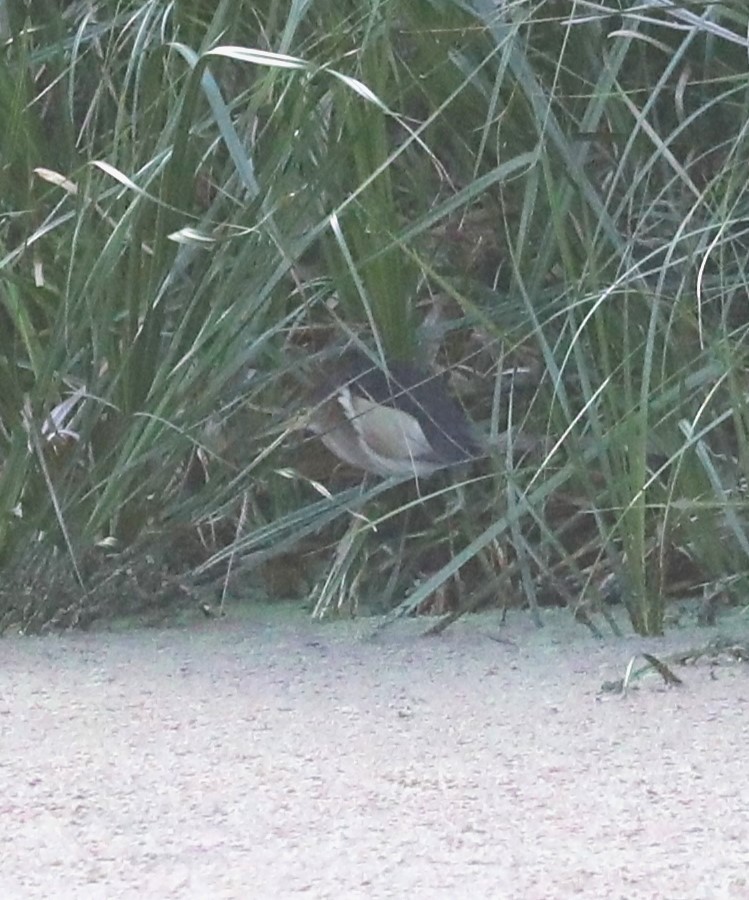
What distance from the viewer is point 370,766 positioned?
1.08 m

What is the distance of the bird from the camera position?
151 centimetres

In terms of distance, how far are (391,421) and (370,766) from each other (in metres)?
0.48

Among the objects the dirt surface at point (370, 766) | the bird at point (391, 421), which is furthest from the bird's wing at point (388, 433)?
the dirt surface at point (370, 766)

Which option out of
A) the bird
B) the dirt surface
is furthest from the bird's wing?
the dirt surface

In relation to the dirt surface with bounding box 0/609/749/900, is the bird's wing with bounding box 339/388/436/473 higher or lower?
higher

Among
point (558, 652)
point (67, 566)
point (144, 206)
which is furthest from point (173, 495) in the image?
point (558, 652)

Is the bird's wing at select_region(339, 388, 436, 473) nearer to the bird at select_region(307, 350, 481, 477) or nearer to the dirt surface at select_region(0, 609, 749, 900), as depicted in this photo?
the bird at select_region(307, 350, 481, 477)

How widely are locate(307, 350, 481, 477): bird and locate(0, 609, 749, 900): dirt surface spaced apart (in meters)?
0.15

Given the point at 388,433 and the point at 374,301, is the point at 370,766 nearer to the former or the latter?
the point at 388,433

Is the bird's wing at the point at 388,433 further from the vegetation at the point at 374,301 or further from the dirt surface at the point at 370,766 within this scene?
the dirt surface at the point at 370,766

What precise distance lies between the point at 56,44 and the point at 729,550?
785mm

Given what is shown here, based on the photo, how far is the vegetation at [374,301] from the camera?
145cm

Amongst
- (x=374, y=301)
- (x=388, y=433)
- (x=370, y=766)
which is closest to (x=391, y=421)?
(x=388, y=433)

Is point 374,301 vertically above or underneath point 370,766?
above
